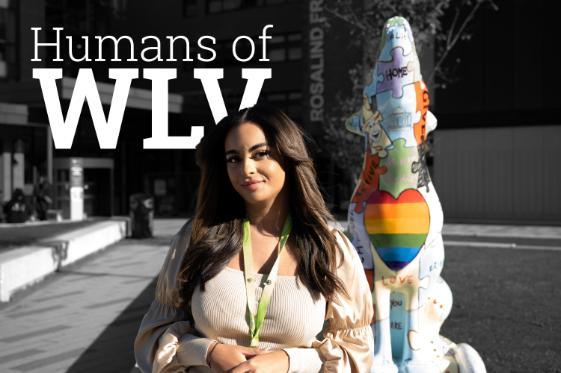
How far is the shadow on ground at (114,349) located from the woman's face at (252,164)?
150 inches

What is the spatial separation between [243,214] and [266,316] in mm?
412

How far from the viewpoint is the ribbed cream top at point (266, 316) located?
6.75 feet

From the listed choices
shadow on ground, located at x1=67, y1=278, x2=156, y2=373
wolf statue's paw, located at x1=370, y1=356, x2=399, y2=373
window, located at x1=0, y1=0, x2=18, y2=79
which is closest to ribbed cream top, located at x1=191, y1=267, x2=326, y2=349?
wolf statue's paw, located at x1=370, y1=356, x2=399, y2=373

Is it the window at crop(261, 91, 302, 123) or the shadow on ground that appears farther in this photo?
the window at crop(261, 91, 302, 123)

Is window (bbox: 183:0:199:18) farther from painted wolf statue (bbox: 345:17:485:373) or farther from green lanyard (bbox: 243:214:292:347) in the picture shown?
green lanyard (bbox: 243:214:292:347)

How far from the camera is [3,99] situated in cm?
2323

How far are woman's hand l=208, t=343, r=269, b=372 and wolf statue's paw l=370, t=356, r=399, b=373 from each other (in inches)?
80.0

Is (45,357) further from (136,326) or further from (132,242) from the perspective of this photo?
(132,242)

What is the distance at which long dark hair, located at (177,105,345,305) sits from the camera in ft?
7.02

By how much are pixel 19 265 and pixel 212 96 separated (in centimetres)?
403

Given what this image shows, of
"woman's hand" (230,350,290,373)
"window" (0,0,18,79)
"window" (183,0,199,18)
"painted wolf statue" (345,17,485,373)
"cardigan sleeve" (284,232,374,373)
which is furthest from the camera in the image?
"window" (183,0,199,18)

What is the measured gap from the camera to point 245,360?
77.5 inches

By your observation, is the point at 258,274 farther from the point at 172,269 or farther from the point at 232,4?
the point at 232,4

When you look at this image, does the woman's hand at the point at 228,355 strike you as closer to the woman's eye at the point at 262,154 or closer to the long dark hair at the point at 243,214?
the long dark hair at the point at 243,214
